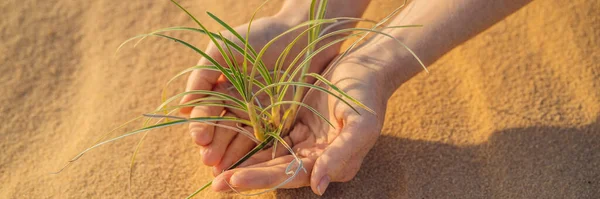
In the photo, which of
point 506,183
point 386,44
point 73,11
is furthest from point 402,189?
point 73,11

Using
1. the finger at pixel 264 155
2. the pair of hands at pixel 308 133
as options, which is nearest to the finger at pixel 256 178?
the pair of hands at pixel 308 133

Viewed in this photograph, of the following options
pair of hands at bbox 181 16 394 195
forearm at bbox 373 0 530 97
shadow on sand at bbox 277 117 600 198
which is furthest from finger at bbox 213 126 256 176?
forearm at bbox 373 0 530 97

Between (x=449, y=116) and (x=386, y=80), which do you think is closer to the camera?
(x=386, y=80)

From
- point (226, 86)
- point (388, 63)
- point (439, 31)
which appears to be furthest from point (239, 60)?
point (439, 31)

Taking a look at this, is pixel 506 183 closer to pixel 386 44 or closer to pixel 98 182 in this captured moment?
pixel 386 44

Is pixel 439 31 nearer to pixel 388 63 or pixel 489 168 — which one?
pixel 388 63

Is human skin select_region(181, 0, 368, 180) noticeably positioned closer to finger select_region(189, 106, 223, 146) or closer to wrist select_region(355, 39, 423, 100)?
finger select_region(189, 106, 223, 146)
